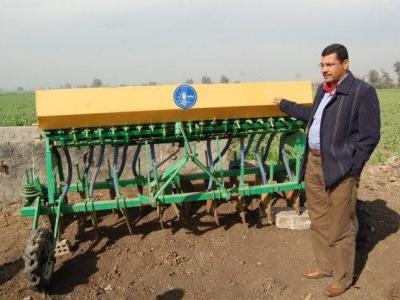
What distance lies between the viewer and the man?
3.44 metres

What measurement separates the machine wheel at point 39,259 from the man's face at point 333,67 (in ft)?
10.0

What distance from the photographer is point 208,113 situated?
4527mm

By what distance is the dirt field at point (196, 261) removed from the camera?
4.07 m

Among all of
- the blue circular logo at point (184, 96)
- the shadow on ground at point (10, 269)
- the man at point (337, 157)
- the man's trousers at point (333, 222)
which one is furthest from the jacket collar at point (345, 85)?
the shadow on ground at point (10, 269)

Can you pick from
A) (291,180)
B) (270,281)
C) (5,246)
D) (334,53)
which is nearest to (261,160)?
(291,180)

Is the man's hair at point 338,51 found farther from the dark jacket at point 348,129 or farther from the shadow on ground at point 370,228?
the shadow on ground at point 370,228

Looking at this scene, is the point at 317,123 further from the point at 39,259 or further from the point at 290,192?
the point at 39,259

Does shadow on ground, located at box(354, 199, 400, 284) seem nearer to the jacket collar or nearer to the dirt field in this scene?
the dirt field

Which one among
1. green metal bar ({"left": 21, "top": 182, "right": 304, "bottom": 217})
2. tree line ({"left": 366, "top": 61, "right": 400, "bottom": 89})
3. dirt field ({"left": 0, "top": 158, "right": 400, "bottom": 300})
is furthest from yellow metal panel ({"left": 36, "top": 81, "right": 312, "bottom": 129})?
tree line ({"left": 366, "top": 61, "right": 400, "bottom": 89})

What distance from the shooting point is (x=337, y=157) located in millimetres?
3562

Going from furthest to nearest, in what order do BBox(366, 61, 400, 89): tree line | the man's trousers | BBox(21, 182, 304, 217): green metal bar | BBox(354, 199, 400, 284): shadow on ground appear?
BBox(366, 61, 400, 89): tree line → BBox(354, 199, 400, 284): shadow on ground → BBox(21, 182, 304, 217): green metal bar → the man's trousers

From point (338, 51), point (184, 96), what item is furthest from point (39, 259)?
point (338, 51)

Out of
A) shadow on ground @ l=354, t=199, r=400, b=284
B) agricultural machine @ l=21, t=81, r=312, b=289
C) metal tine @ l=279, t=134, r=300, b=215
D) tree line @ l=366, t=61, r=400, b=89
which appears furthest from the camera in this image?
tree line @ l=366, t=61, r=400, b=89

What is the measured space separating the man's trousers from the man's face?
79cm
